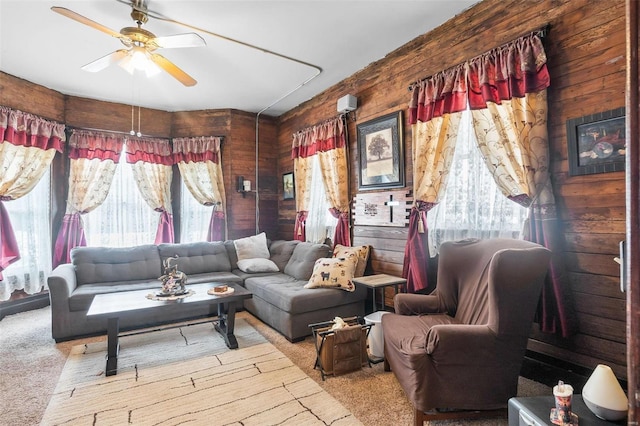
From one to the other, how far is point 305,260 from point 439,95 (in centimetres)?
231

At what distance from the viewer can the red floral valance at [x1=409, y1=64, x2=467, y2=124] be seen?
9.21ft

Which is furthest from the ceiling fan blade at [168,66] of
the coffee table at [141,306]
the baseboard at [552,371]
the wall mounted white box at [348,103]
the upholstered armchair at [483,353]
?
the baseboard at [552,371]

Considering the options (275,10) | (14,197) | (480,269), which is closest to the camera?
(480,269)

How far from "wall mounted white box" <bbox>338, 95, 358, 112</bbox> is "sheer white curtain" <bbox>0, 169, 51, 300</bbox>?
156 inches

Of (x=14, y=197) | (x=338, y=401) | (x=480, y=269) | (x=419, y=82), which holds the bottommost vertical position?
(x=338, y=401)

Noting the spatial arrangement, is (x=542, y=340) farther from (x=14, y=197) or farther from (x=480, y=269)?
(x=14, y=197)

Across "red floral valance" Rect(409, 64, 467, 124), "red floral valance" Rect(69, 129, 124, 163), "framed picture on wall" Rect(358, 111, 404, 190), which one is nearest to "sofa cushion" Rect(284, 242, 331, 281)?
"framed picture on wall" Rect(358, 111, 404, 190)

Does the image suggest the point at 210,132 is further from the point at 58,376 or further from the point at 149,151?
the point at 58,376

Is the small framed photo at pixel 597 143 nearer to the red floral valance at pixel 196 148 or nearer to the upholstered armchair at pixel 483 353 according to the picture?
the upholstered armchair at pixel 483 353

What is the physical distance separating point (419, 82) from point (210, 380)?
3092mm

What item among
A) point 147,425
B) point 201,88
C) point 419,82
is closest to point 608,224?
point 419,82

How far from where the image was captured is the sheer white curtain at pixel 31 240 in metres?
3.98

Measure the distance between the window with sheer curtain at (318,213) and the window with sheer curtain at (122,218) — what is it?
95.4 inches

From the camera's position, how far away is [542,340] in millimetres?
2367
